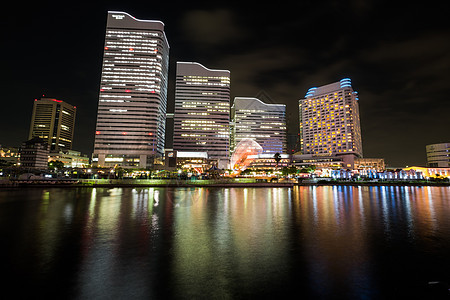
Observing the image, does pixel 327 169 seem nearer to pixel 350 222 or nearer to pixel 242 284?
pixel 350 222

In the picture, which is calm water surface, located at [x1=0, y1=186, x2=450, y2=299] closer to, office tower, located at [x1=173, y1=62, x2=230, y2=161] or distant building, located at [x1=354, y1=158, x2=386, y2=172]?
office tower, located at [x1=173, y1=62, x2=230, y2=161]

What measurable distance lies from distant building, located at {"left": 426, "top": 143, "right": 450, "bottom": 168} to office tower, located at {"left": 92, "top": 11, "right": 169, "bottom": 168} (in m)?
230

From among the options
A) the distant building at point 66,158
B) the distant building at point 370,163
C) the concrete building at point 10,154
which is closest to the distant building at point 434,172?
the distant building at point 370,163

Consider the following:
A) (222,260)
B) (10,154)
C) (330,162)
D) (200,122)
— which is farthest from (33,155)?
(330,162)

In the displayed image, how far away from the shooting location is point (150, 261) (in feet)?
32.9

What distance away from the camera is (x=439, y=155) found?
599 feet

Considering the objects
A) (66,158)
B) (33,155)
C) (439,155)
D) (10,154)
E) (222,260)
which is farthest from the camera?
(10,154)

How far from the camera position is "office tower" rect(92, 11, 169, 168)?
15162 centimetres

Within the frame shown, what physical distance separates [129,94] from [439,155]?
255 metres

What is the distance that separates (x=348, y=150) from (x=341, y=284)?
705 feet

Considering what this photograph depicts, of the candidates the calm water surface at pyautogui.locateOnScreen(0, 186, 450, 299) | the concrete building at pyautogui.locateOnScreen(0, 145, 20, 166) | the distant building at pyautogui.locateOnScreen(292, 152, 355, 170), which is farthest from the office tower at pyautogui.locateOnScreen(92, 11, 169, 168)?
the calm water surface at pyautogui.locateOnScreen(0, 186, 450, 299)

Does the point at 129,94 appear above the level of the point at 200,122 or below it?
above

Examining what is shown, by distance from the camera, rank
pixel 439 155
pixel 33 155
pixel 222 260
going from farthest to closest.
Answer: pixel 439 155
pixel 33 155
pixel 222 260

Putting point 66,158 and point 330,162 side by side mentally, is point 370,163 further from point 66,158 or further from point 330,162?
point 66,158
